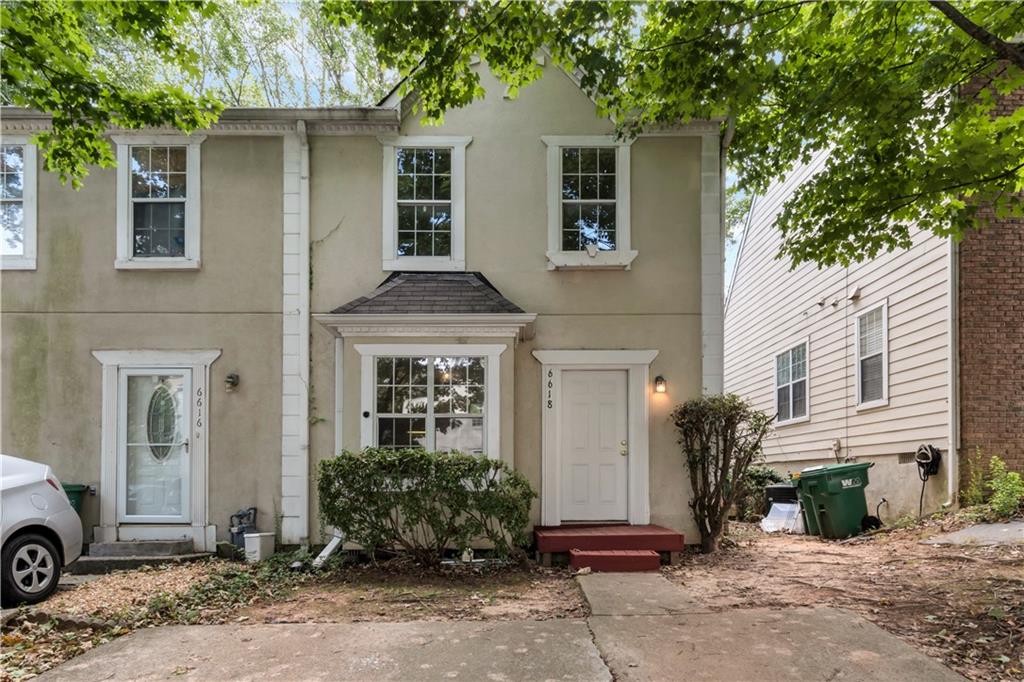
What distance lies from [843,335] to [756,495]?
331 cm

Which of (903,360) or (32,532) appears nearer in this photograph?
(32,532)

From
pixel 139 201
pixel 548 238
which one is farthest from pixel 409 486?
pixel 139 201

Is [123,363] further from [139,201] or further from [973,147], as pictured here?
[973,147]

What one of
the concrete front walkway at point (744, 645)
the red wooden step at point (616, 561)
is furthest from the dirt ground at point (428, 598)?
the concrete front walkway at point (744, 645)

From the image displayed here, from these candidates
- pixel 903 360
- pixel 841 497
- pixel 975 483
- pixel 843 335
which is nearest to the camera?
pixel 975 483

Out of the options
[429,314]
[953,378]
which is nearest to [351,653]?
[429,314]

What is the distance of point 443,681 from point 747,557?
4.79m

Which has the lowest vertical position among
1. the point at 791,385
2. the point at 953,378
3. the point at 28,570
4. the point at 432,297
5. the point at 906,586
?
the point at 906,586

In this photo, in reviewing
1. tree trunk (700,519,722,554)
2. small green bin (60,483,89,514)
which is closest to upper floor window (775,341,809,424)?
tree trunk (700,519,722,554)

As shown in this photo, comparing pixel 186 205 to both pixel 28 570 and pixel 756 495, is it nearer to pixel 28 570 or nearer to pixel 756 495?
pixel 28 570

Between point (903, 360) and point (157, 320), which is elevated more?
point (157, 320)

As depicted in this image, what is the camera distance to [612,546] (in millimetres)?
7355

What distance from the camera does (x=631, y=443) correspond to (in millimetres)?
8180

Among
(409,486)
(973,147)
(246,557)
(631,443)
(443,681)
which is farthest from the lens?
(631,443)
